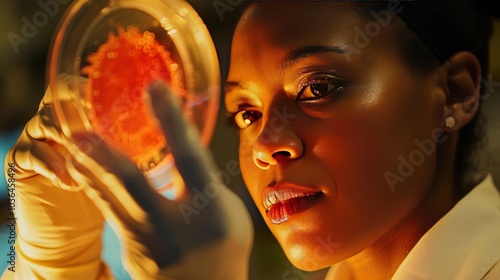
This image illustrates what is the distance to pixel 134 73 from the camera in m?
1.40

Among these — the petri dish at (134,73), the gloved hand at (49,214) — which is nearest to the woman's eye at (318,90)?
the petri dish at (134,73)

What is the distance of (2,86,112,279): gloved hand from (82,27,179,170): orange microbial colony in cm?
13

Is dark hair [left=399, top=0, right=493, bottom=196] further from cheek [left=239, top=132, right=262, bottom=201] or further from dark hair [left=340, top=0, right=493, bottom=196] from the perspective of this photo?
cheek [left=239, top=132, right=262, bottom=201]

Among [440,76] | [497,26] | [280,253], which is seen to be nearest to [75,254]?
[280,253]

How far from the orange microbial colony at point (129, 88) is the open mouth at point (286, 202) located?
0.26 m

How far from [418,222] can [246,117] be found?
38 centimetres

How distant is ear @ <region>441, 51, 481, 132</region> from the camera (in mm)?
1185

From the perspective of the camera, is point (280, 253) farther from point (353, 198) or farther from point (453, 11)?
point (453, 11)

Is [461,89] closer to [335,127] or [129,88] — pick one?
[335,127]

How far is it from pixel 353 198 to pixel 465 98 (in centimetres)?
27

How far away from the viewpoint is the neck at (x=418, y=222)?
1188 mm

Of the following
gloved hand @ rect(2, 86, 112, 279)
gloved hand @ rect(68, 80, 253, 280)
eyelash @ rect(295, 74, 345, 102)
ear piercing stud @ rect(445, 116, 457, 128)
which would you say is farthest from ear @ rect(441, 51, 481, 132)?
gloved hand @ rect(2, 86, 112, 279)

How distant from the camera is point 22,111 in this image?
4.95 feet

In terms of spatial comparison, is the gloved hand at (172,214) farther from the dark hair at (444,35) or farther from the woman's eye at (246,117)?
the dark hair at (444,35)
